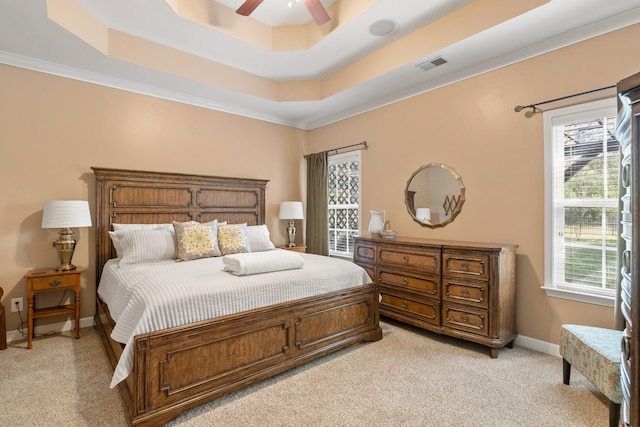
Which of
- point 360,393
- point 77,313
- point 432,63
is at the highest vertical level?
point 432,63

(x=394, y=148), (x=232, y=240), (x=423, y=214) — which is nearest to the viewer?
(x=232, y=240)

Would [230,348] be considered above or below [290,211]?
below

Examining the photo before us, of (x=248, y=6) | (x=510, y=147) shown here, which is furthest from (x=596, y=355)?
(x=248, y=6)

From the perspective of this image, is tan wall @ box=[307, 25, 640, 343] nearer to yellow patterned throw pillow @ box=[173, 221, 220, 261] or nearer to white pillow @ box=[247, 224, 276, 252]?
white pillow @ box=[247, 224, 276, 252]

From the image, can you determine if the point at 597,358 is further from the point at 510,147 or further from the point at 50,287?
the point at 50,287

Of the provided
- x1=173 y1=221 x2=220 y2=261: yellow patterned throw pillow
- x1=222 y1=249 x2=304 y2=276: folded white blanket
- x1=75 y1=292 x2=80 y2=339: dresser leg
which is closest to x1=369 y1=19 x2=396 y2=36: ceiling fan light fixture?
x1=222 y1=249 x2=304 y2=276: folded white blanket

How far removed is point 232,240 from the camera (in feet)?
11.5

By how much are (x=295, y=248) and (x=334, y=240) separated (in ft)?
2.13

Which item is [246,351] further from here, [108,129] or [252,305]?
[108,129]

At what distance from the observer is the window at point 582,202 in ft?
8.17

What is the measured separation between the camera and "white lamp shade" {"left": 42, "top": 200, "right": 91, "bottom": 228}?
2.94 metres

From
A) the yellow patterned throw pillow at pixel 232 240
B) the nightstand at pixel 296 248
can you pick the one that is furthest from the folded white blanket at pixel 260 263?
the nightstand at pixel 296 248

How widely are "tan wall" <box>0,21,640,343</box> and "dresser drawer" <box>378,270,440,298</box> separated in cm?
66

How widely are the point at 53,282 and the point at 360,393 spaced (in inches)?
119
